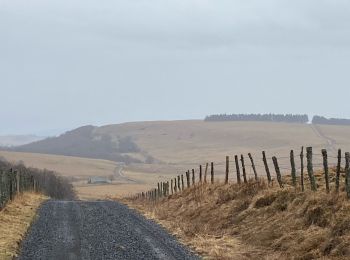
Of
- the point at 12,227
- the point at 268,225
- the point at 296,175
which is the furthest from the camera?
the point at 296,175

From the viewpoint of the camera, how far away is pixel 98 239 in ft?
60.3

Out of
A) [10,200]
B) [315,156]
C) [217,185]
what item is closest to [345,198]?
[217,185]

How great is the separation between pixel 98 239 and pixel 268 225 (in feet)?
20.0

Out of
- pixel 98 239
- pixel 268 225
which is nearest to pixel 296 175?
pixel 268 225

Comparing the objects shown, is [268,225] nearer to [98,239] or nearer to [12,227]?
[98,239]

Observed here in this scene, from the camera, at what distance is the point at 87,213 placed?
28344 millimetres

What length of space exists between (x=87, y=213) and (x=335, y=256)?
17.4 meters

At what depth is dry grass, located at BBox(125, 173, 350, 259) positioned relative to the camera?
1481 cm

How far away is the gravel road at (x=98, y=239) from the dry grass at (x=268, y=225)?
39.4 inches

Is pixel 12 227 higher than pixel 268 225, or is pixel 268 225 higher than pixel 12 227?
pixel 268 225

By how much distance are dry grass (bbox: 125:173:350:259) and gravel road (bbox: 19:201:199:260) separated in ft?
3.29

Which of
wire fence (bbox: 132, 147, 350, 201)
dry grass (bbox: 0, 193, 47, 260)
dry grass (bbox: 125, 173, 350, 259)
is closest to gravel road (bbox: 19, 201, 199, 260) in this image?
dry grass (bbox: 0, 193, 47, 260)

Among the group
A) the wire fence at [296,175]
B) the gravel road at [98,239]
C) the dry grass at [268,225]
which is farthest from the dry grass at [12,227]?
the wire fence at [296,175]

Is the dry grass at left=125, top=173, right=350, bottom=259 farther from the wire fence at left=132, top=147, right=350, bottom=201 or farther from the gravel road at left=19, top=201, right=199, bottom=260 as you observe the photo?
the gravel road at left=19, top=201, right=199, bottom=260
